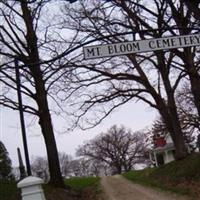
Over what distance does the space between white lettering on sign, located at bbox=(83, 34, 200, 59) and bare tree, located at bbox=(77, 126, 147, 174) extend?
98.6 m

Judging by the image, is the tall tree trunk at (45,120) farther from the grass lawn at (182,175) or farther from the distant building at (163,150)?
the distant building at (163,150)

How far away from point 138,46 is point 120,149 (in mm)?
99280

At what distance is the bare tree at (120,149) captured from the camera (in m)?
108

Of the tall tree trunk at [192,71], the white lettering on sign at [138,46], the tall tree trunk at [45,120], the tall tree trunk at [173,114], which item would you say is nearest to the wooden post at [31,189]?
the white lettering on sign at [138,46]

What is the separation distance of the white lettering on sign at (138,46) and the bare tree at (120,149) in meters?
98.6

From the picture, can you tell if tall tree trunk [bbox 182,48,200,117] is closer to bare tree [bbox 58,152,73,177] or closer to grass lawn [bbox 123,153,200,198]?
grass lawn [bbox 123,153,200,198]

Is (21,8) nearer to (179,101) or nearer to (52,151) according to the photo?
(52,151)

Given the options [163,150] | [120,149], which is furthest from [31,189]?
[120,149]

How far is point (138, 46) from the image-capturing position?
9.20m

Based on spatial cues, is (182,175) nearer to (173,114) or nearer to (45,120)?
(173,114)

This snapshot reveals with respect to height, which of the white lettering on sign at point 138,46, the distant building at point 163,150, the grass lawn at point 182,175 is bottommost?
the grass lawn at point 182,175

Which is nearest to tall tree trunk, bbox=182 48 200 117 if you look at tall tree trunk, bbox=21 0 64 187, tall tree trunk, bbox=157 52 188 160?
tall tree trunk, bbox=157 52 188 160

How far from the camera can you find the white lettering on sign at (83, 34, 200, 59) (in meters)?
9.13

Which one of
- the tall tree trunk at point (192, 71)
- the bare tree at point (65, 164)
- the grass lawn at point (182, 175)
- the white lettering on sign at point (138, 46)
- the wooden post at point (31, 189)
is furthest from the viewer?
the bare tree at point (65, 164)
